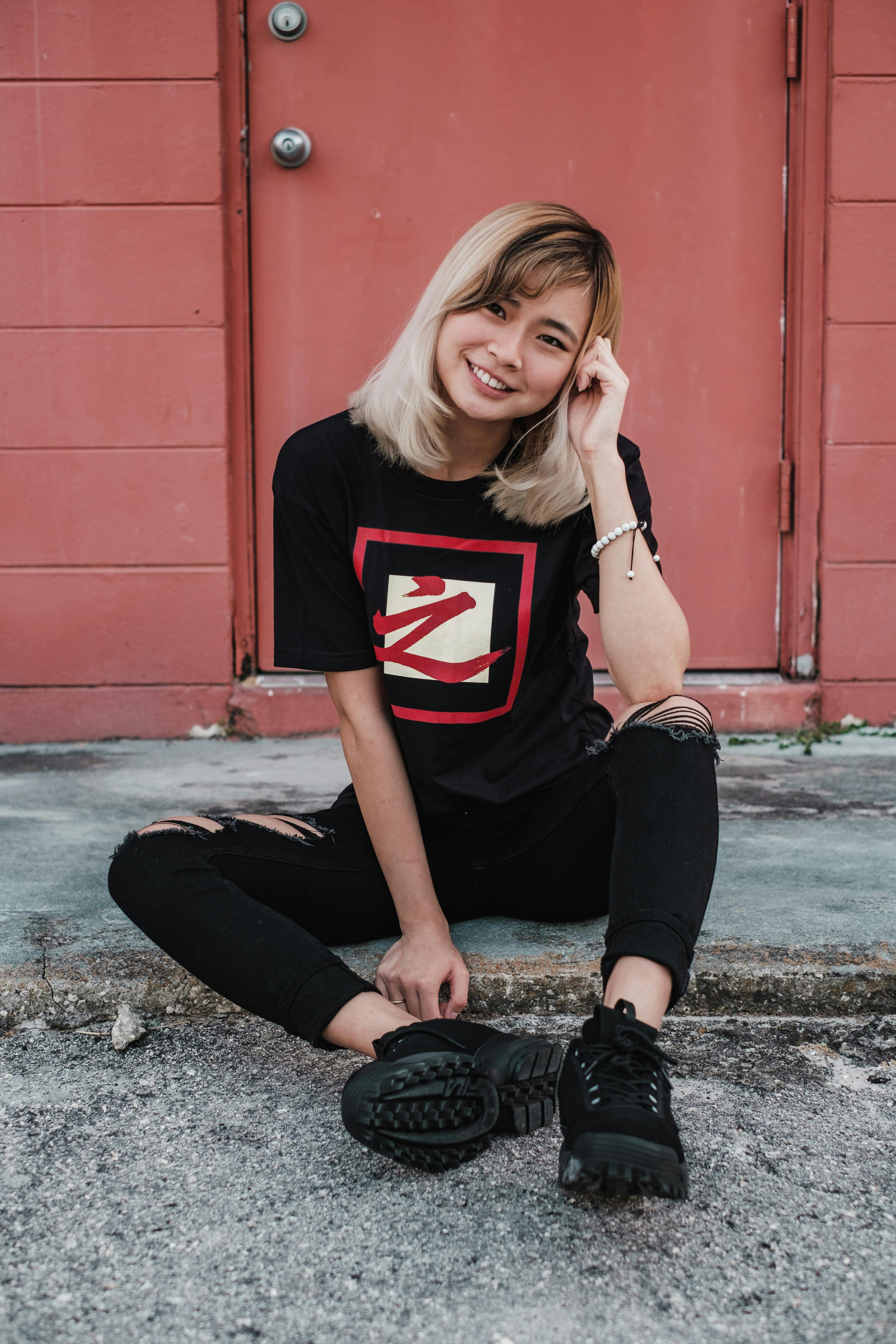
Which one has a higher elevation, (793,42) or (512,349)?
(793,42)

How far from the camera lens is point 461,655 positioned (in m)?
1.66

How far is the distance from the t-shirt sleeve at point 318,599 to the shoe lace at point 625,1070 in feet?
2.37

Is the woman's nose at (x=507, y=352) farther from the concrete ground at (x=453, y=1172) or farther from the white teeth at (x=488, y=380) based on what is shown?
the concrete ground at (x=453, y=1172)

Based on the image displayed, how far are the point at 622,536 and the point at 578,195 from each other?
2098 millimetres

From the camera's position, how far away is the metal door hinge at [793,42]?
3.20m

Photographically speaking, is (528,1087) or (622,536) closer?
(528,1087)

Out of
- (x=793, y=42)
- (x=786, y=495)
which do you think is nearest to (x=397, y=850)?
(x=786, y=495)

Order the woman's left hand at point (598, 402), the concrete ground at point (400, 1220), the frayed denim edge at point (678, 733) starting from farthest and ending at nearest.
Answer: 1. the woman's left hand at point (598, 402)
2. the frayed denim edge at point (678, 733)
3. the concrete ground at point (400, 1220)

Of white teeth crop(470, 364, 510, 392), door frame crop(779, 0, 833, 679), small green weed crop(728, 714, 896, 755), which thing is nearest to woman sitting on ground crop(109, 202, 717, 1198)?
white teeth crop(470, 364, 510, 392)

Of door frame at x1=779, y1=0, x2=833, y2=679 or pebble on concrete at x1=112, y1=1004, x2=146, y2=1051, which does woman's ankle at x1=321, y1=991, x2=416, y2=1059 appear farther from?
door frame at x1=779, y1=0, x2=833, y2=679

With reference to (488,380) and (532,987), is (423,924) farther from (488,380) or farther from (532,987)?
(488,380)

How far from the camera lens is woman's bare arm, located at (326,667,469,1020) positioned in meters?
1.56

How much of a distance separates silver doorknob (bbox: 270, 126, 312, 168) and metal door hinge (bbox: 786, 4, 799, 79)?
1.43 m

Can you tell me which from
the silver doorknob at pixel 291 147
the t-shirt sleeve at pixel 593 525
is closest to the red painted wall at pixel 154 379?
the silver doorknob at pixel 291 147
